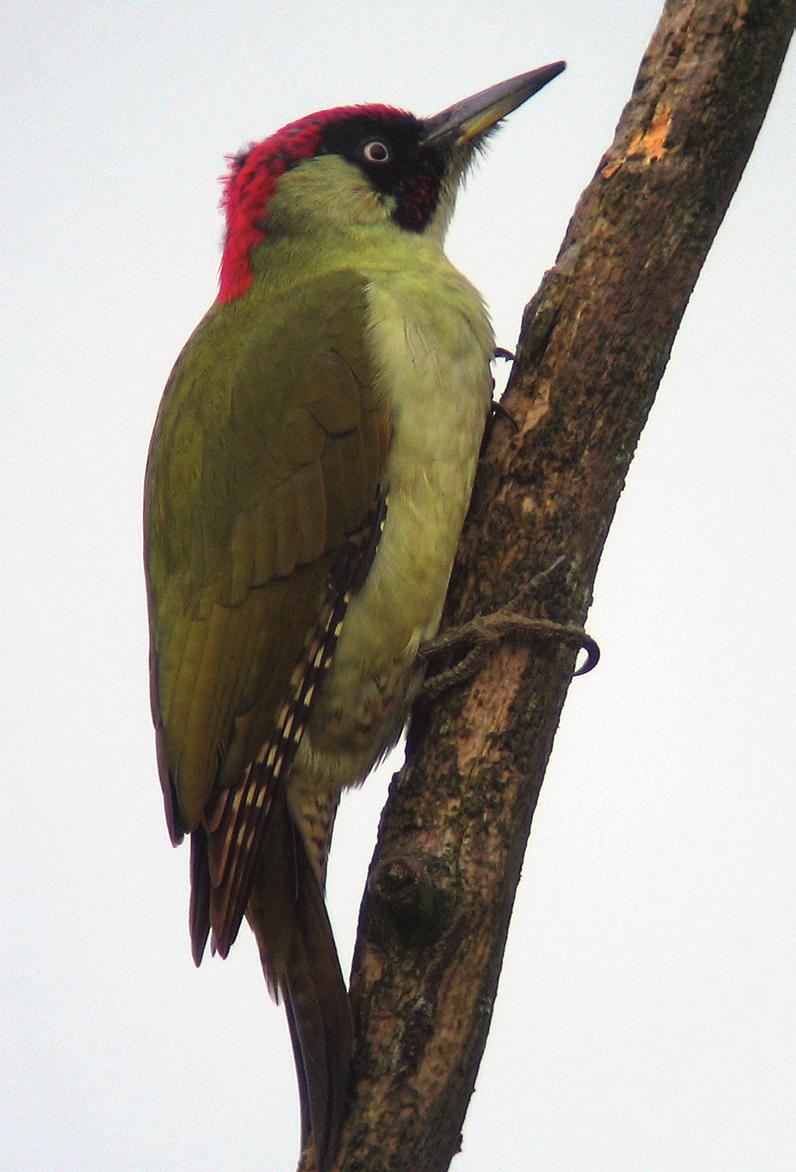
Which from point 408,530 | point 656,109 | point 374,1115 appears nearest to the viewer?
point 374,1115

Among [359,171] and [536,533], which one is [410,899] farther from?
[359,171]

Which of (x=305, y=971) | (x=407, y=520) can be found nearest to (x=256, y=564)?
(x=407, y=520)

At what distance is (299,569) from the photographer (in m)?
2.98

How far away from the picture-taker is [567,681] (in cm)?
282

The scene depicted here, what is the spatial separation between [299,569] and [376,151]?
4.12 ft

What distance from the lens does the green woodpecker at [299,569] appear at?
9.52ft

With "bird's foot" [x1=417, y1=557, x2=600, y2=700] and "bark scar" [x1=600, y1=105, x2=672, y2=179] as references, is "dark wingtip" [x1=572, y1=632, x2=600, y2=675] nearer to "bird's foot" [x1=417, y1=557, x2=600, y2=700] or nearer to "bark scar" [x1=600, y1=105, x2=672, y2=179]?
"bird's foot" [x1=417, y1=557, x2=600, y2=700]

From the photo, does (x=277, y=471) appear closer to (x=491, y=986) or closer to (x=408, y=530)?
(x=408, y=530)

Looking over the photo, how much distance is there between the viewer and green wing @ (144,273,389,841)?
2.94m

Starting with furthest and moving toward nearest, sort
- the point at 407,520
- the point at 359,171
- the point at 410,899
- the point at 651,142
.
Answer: the point at 359,171 < the point at 407,520 < the point at 651,142 < the point at 410,899

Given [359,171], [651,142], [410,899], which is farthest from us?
[359,171]


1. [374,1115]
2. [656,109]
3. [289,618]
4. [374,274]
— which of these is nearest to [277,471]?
[289,618]

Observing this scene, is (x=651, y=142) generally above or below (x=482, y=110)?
below

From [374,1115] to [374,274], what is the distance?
182cm
